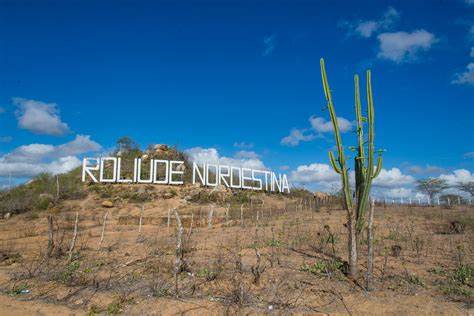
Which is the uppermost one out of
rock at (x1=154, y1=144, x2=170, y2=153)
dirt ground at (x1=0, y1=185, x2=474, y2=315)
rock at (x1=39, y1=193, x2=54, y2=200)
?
rock at (x1=154, y1=144, x2=170, y2=153)

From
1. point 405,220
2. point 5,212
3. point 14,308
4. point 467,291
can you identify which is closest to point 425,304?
point 467,291

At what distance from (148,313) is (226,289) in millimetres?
1655

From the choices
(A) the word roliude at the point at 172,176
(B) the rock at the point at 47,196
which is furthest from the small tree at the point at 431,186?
(B) the rock at the point at 47,196

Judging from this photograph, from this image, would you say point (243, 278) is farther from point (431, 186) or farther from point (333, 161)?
point (431, 186)

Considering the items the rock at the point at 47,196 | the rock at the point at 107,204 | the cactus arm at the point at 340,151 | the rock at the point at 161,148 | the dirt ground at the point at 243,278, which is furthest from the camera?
the rock at the point at 161,148

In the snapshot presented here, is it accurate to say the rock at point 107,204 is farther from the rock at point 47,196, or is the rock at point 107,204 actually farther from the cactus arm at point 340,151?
the cactus arm at point 340,151

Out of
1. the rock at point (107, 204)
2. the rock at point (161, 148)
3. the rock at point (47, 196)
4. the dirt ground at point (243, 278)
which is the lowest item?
the dirt ground at point (243, 278)

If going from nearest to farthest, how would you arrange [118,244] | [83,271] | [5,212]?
[83,271]
[118,244]
[5,212]

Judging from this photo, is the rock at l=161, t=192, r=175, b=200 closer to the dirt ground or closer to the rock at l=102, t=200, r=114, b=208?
the rock at l=102, t=200, r=114, b=208

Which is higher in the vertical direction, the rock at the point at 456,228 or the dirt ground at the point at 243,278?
the rock at the point at 456,228

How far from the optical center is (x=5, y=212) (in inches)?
1086

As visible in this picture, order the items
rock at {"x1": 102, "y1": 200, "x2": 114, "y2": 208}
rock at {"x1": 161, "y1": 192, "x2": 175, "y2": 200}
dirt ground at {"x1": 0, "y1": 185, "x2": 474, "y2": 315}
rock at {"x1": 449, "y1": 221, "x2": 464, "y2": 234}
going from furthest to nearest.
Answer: rock at {"x1": 161, "y1": 192, "x2": 175, "y2": 200} < rock at {"x1": 102, "y1": 200, "x2": 114, "y2": 208} < rock at {"x1": 449, "y1": 221, "x2": 464, "y2": 234} < dirt ground at {"x1": 0, "y1": 185, "x2": 474, "y2": 315}

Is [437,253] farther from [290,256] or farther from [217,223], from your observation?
[217,223]

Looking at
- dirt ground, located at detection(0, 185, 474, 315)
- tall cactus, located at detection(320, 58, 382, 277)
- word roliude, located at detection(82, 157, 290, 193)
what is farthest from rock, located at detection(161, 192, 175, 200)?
tall cactus, located at detection(320, 58, 382, 277)
